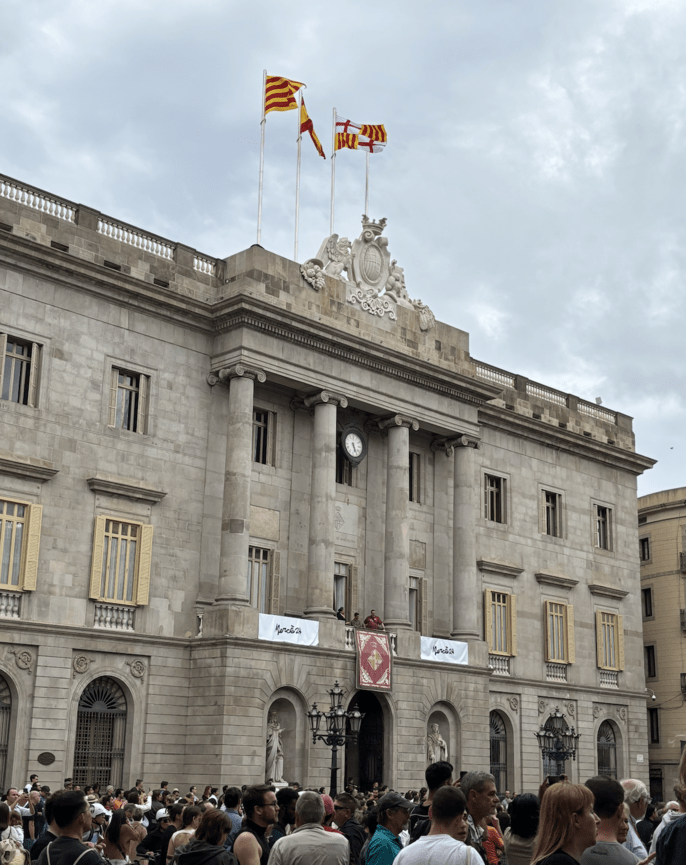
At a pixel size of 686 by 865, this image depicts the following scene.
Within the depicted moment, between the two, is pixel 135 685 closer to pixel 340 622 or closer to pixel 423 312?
pixel 340 622

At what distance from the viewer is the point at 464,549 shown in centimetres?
3716

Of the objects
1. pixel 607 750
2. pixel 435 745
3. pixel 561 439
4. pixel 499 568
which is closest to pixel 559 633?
pixel 499 568

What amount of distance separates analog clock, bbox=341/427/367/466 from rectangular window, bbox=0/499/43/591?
10.8 metres

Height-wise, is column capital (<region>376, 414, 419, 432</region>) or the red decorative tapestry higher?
column capital (<region>376, 414, 419, 432</region>)

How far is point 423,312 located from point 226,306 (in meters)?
8.37

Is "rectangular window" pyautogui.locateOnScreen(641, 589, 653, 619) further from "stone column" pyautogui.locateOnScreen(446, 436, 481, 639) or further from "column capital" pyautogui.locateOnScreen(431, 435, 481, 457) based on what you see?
"column capital" pyautogui.locateOnScreen(431, 435, 481, 457)

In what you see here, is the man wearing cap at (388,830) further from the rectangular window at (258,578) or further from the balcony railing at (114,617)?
the rectangular window at (258,578)

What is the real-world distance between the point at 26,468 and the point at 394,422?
12.7m

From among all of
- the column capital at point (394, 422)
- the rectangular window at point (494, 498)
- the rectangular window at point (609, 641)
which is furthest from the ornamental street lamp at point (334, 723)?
the rectangular window at point (609, 641)

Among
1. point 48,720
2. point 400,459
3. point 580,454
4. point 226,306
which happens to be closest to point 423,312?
point 400,459

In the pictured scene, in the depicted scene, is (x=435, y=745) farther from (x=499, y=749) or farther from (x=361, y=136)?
(x=361, y=136)

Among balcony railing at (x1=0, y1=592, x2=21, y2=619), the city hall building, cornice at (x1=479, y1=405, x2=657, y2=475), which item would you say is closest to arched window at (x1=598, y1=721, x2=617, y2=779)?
the city hall building

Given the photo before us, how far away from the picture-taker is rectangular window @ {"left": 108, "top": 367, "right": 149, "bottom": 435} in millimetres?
30328

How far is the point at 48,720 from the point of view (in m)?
27.0
